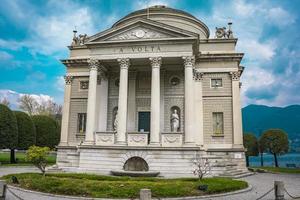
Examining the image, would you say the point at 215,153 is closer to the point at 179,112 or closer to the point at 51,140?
the point at 179,112

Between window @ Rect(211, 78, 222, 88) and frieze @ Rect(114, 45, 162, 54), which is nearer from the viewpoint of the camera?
frieze @ Rect(114, 45, 162, 54)

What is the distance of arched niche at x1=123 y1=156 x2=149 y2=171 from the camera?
2361 cm

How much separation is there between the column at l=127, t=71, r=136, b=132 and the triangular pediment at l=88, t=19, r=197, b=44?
455 centimetres

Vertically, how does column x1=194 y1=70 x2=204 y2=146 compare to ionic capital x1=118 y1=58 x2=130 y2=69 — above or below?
below

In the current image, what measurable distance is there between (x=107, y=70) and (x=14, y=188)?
54.9ft

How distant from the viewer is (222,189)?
48.4 feet

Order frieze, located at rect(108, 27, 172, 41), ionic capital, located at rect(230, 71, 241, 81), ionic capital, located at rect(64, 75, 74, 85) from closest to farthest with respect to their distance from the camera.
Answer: frieze, located at rect(108, 27, 172, 41), ionic capital, located at rect(230, 71, 241, 81), ionic capital, located at rect(64, 75, 74, 85)

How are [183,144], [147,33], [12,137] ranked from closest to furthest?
1. [183,144]
2. [147,33]
3. [12,137]

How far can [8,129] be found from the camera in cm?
3647

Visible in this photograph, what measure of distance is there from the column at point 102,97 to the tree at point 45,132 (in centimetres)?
1864

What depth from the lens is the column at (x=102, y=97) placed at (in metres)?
28.9

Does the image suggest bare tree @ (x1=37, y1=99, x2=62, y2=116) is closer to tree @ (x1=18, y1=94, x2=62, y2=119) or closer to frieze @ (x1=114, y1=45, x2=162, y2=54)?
tree @ (x1=18, y1=94, x2=62, y2=119)

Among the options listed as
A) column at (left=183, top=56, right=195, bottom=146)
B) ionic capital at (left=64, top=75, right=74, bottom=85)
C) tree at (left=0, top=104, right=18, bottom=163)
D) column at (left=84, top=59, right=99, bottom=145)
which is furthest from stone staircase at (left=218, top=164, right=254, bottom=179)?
tree at (left=0, top=104, right=18, bottom=163)

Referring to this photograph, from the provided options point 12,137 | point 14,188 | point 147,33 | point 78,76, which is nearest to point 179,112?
point 147,33
